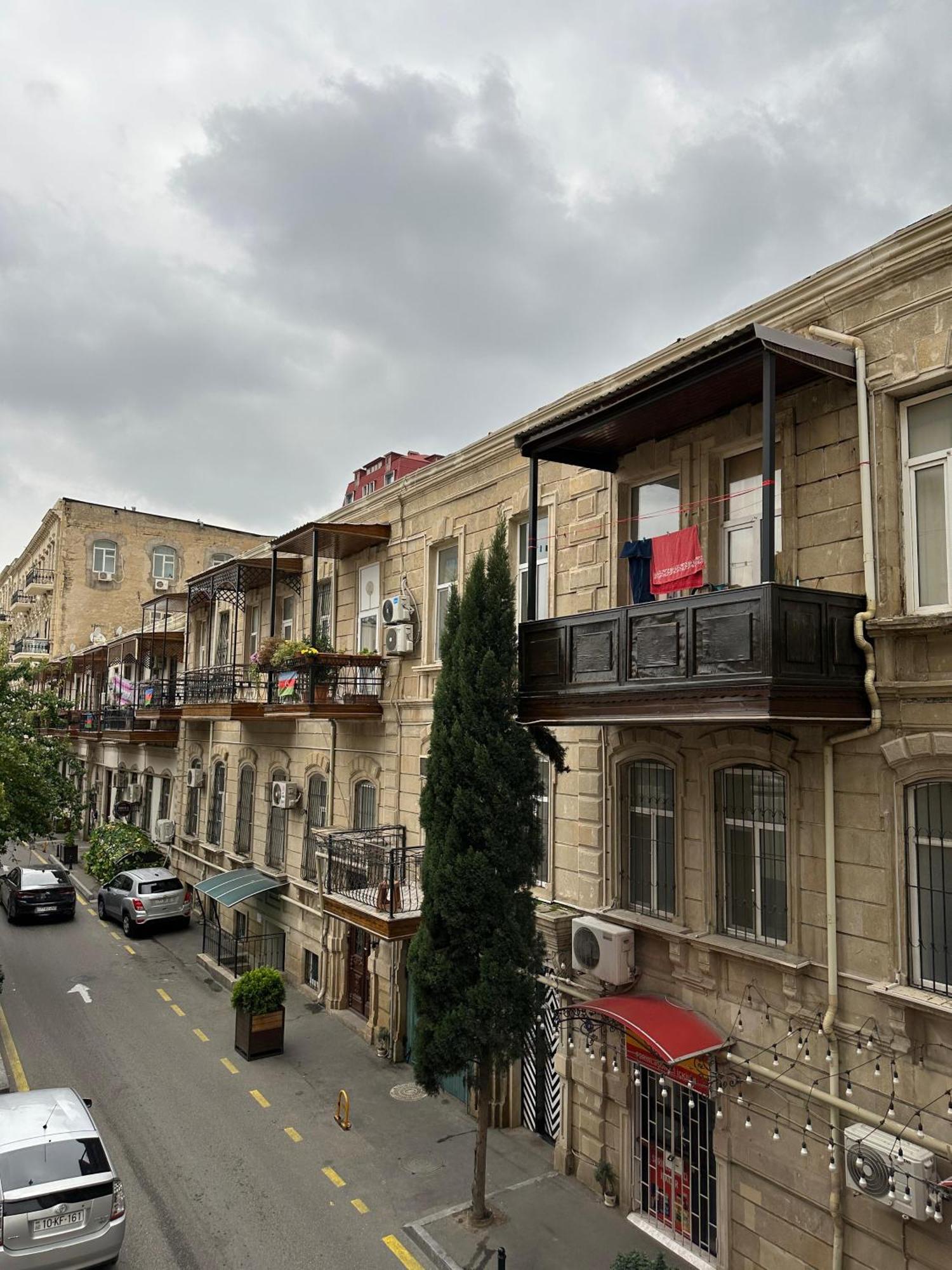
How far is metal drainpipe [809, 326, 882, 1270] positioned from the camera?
818cm

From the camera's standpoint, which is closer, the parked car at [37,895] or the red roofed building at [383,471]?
the parked car at [37,895]

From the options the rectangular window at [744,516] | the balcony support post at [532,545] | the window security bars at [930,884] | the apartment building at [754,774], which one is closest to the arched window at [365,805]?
the apartment building at [754,774]

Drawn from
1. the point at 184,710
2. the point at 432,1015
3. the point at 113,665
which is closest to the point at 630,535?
the point at 432,1015

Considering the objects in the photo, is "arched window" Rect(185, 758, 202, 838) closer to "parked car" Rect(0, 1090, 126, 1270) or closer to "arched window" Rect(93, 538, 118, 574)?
"parked car" Rect(0, 1090, 126, 1270)

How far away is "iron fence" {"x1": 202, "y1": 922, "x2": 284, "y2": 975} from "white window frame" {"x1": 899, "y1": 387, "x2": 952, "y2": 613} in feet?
54.7

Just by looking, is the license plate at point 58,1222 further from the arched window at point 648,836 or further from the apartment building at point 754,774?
the arched window at point 648,836

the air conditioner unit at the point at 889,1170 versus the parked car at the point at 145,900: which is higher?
the air conditioner unit at the point at 889,1170

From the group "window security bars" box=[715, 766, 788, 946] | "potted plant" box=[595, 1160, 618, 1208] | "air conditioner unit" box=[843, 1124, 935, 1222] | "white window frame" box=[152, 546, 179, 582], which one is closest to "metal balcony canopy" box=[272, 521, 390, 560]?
"window security bars" box=[715, 766, 788, 946]

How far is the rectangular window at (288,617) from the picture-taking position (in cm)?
Answer: 2153

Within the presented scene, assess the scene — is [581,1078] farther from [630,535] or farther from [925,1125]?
[630,535]

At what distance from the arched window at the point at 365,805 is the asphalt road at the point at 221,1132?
4.13 meters

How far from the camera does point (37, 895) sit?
24.6 meters

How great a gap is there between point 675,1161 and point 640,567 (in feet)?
24.1

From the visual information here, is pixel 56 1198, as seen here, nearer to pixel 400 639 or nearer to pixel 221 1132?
pixel 221 1132
